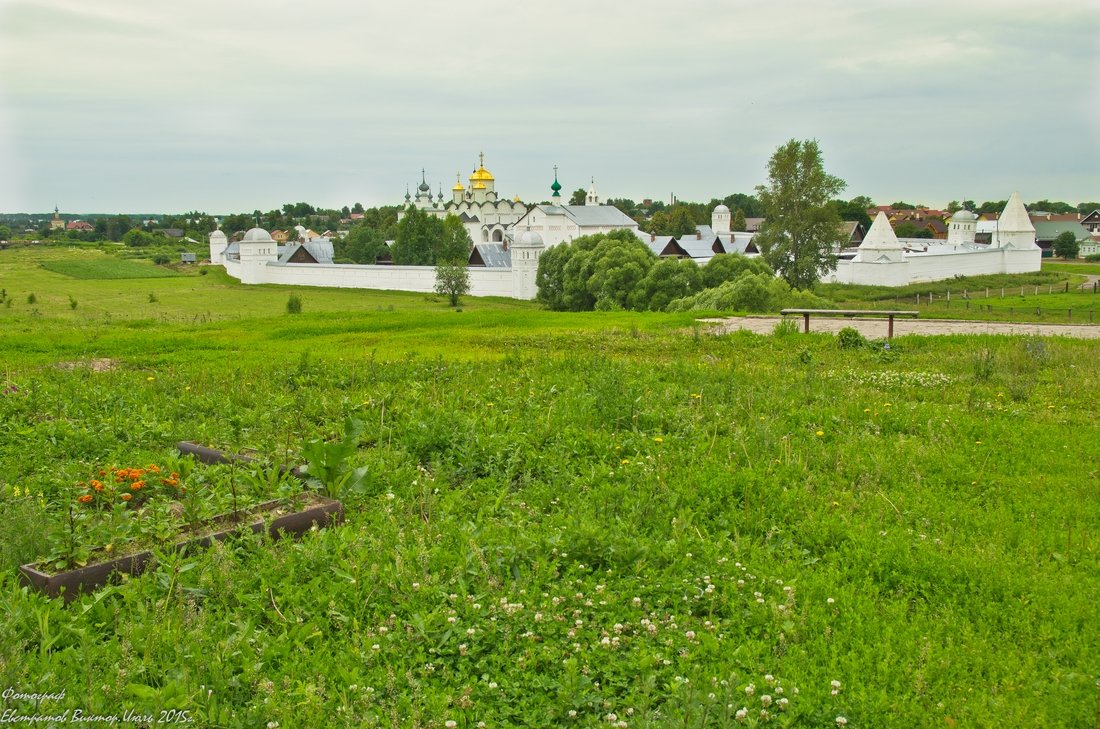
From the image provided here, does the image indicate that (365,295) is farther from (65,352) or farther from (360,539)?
(360,539)

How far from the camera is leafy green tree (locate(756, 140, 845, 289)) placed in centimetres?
3847

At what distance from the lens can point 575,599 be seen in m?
3.82

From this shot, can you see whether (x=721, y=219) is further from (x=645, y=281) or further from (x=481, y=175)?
(x=645, y=281)

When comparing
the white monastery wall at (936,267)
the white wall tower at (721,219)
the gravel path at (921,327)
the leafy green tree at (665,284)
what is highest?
the white wall tower at (721,219)

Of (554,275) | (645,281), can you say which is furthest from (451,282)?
(645,281)

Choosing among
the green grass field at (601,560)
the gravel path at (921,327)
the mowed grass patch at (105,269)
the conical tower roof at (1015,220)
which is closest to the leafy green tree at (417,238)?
the mowed grass patch at (105,269)

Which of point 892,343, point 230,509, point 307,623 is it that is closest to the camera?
point 307,623

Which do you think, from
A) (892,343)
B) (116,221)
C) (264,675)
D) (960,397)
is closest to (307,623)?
(264,675)

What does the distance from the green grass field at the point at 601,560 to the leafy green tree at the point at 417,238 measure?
5311 cm

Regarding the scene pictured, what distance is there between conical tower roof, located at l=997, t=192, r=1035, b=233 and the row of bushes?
31339 mm

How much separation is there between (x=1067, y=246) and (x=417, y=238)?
52294 mm

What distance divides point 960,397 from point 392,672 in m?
6.40

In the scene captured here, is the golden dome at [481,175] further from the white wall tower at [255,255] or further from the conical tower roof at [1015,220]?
the conical tower roof at [1015,220]

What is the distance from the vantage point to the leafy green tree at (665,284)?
33219 millimetres
